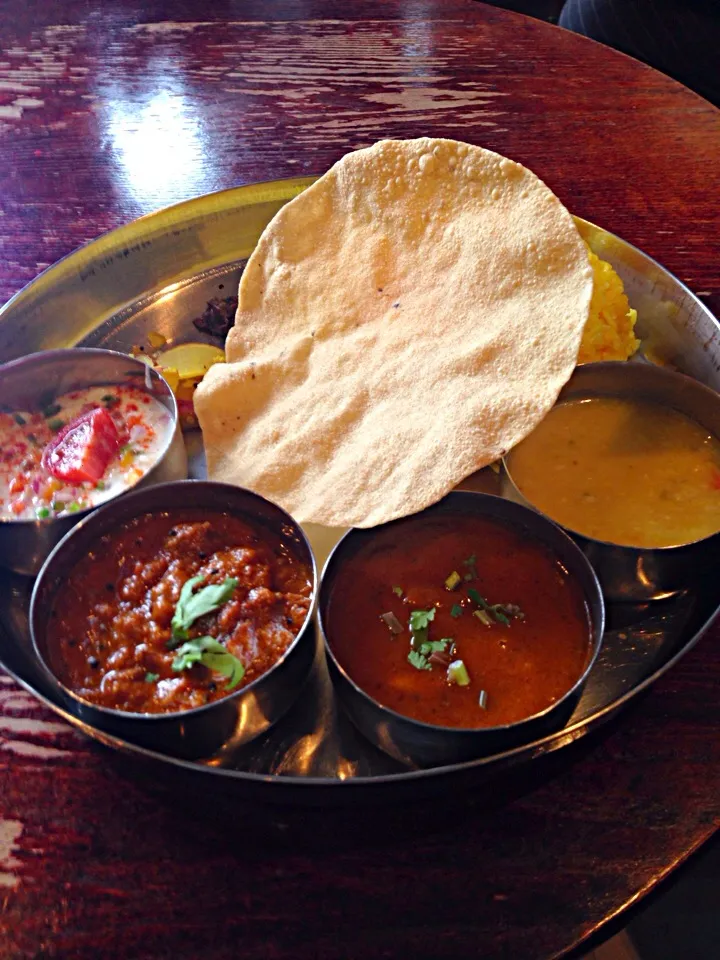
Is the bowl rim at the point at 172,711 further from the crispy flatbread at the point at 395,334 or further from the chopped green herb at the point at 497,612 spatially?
the chopped green herb at the point at 497,612

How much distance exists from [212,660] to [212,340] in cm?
101

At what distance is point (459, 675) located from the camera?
1326mm

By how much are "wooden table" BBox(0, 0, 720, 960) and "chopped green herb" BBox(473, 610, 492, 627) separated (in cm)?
25

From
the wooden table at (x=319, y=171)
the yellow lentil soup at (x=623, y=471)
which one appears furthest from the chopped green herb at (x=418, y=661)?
the yellow lentil soup at (x=623, y=471)

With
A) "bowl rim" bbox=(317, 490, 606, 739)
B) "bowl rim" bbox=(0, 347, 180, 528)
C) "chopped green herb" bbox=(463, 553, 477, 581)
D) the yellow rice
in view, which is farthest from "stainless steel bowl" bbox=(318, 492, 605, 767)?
the yellow rice

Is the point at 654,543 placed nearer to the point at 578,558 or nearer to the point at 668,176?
the point at 578,558

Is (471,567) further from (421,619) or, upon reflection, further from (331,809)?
(331,809)

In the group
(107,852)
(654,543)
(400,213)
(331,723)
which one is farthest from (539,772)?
(400,213)

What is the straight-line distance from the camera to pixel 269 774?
133cm

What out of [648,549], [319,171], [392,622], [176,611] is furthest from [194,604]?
[319,171]

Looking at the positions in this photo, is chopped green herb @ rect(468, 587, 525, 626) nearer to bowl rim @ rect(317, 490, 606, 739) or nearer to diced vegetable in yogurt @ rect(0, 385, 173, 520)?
bowl rim @ rect(317, 490, 606, 739)

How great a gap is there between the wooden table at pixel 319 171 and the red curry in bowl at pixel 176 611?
0.42 feet

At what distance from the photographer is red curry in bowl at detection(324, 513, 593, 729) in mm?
1318

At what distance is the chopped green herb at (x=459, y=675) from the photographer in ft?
4.34
